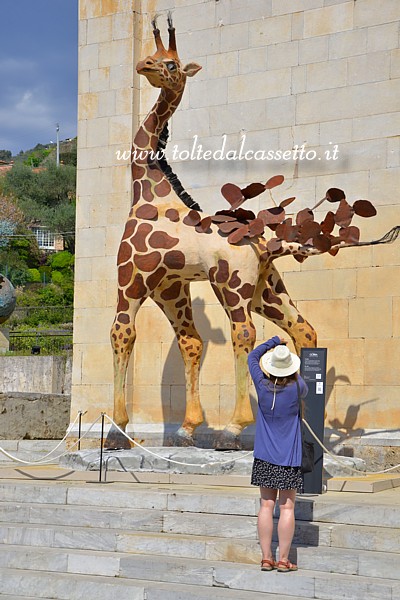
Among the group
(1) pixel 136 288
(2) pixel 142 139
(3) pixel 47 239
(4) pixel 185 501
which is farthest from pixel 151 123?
(3) pixel 47 239

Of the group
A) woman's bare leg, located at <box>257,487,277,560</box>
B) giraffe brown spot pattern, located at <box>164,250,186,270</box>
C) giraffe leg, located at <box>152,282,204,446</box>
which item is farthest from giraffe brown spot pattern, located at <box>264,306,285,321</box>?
woman's bare leg, located at <box>257,487,277,560</box>

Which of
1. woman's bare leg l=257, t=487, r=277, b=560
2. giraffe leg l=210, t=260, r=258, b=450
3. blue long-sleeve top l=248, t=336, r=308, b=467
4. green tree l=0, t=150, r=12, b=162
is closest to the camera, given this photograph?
woman's bare leg l=257, t=487, r=277, b=560

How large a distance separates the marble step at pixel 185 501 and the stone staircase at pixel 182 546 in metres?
0.01

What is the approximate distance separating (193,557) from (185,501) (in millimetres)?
941

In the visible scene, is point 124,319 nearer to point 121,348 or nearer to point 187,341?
point 121,348

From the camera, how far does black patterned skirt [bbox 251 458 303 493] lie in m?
8.06

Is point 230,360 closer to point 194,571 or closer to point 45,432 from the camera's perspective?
point 45,432

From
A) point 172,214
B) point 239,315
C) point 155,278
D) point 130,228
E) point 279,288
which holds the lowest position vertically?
point 239,315

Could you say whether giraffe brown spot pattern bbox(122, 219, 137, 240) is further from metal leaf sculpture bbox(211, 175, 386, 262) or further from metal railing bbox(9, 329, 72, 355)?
metal railing bbox(9, 329, 72, 355)

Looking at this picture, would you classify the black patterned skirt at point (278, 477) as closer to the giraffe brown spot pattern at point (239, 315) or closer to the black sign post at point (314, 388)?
the black sign post at point (314, 388)

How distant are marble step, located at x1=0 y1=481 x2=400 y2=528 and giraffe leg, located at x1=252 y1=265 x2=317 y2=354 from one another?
271 centimetres

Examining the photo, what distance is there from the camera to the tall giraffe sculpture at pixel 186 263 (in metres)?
12.3

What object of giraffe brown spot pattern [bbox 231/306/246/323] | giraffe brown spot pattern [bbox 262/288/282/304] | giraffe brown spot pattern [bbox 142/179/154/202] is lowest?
giraffe brown spot pattern [bbox 231/306/246/323]

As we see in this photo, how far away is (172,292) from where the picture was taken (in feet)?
43.3
